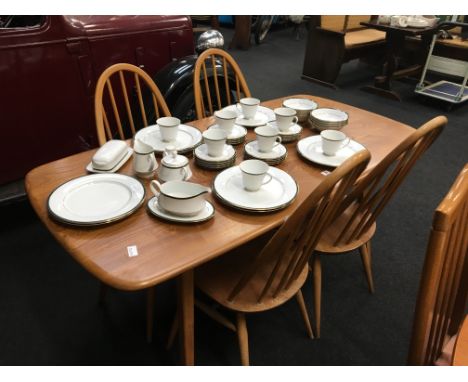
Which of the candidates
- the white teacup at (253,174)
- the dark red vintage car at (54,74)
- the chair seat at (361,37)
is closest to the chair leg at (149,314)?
the white teacup at (253,174)

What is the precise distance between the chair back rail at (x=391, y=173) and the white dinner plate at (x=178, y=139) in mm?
601

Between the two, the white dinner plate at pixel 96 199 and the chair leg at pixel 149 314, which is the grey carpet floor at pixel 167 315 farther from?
the white dinner plate at pixel 96 199

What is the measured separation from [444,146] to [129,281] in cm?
334

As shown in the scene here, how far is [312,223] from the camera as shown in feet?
3.31

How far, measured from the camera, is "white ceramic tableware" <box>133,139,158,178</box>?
116 cm

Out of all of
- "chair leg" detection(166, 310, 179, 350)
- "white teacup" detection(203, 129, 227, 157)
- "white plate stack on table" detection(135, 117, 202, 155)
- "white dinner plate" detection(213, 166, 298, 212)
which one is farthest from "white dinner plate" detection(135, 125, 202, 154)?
"chair leg" detection(166, 310, 179, 350)

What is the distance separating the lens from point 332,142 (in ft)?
4.32

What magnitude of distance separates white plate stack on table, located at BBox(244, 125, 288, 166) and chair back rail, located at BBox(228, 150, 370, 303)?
309 millimetres

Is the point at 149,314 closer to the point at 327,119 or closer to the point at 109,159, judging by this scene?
the point at 109,159

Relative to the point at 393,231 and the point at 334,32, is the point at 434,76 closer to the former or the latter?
the point at 334,32

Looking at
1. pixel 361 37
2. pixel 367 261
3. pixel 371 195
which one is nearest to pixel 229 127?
pixel 371 195

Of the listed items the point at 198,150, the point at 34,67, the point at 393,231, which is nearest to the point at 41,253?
the point at 34,67

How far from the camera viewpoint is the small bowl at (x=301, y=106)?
165 centimetres

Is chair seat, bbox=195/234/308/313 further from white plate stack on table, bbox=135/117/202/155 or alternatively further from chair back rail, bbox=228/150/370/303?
white plate stack on table, bbox=135/117/202/155
